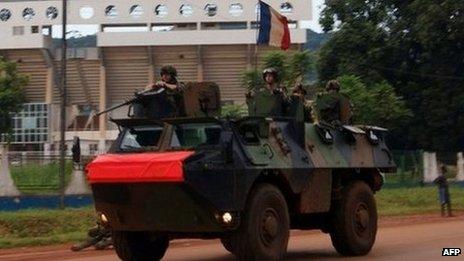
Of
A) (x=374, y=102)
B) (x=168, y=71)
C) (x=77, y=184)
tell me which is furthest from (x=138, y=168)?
(x=374, y=102)

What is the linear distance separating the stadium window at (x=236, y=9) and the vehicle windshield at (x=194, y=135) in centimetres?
5914

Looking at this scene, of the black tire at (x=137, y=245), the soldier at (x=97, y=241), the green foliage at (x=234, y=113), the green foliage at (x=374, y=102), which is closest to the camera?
the green foliage at (x=234, y=113)

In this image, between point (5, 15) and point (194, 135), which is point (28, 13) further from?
point (194, 135)

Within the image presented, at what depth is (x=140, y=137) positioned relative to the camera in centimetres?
1109

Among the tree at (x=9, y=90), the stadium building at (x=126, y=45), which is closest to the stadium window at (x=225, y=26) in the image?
the stadium building at (x=126, y=45)

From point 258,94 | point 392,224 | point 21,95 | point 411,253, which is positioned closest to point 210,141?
point 258,94

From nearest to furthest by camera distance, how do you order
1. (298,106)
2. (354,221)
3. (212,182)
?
(212,182)
(298,106)
(354,221)

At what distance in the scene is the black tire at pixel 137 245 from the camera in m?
11.5

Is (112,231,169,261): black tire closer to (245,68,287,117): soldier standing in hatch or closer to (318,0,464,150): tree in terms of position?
(245,68,287,117): soldier standing in hatch

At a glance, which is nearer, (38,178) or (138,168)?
(138,168)

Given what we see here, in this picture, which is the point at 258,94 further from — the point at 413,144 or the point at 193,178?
the point at 413,144

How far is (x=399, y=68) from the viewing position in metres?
54.1

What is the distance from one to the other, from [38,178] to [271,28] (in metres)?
13.1

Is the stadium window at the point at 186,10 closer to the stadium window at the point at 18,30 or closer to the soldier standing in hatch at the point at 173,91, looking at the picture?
the stadium window at the point at 18,30
